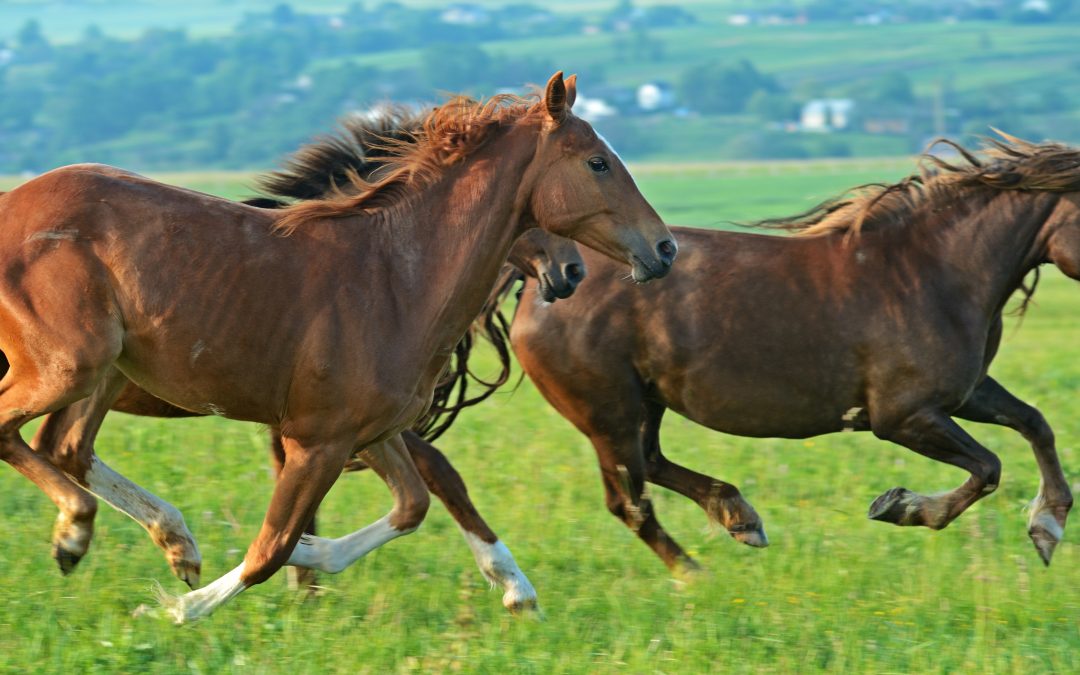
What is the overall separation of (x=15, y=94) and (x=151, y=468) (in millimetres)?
119174

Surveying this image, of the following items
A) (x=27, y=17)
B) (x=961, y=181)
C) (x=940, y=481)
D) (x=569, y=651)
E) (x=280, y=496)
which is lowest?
(x=27, y=17)

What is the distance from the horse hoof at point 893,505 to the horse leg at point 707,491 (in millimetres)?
574

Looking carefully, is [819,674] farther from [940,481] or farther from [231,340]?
[940,481]

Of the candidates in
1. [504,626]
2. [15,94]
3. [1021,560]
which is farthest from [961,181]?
[15,94]

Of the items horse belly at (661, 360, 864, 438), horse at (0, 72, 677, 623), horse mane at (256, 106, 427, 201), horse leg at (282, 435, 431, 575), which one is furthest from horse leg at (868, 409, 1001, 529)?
horse mane at (256, 106, 427, 201)

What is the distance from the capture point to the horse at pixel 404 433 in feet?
19.1

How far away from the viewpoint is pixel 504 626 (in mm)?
5812

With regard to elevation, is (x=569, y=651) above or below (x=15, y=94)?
above

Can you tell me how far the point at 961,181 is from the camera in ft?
24.5

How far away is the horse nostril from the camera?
5605 mm

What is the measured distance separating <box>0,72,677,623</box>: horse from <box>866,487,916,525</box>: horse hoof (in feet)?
6.73

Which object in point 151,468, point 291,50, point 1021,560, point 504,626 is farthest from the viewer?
point 291,50

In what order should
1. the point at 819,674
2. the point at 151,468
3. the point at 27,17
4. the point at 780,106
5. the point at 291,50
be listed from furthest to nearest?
the point at 27,17
the point at 291,50
the point at 780,106
the point at 151,468
the point at 819,674

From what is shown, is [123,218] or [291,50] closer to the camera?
[123,218]
